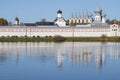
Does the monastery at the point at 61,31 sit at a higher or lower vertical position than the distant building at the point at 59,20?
lower

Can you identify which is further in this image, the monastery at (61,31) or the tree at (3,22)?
the tree at (3,22)

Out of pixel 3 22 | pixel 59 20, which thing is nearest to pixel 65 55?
pixel 59 20

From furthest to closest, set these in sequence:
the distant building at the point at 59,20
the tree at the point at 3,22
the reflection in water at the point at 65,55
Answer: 1. the tree at the point at 3,22
2. the distant building at the point at 59,20
3. the reflection in water at the point at 65,55

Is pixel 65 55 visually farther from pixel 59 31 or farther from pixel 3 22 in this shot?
pixel 3 22

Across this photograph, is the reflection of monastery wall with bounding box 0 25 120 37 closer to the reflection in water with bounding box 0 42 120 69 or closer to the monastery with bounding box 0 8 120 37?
the monastery with bounding box 0 8 120 37

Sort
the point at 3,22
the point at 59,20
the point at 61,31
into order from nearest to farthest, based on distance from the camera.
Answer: the point at 61,31 < the point at 59,20 < the point at 3,22

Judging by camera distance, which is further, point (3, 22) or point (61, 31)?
point (3, 22)

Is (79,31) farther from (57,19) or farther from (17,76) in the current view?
(17,76)

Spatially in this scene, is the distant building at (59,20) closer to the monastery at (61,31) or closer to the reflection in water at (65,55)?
the monastery at (61,31)

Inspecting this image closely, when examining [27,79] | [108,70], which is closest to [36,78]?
[27,79]

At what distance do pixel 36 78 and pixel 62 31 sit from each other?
4732 centimetres

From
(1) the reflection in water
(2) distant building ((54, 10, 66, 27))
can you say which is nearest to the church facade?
(2) distant building ((54, 10, 66, 27))

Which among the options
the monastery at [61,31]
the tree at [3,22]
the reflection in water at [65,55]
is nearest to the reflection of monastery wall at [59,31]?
the monastery at [61,31]

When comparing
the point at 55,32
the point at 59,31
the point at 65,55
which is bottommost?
the point at 65,55
